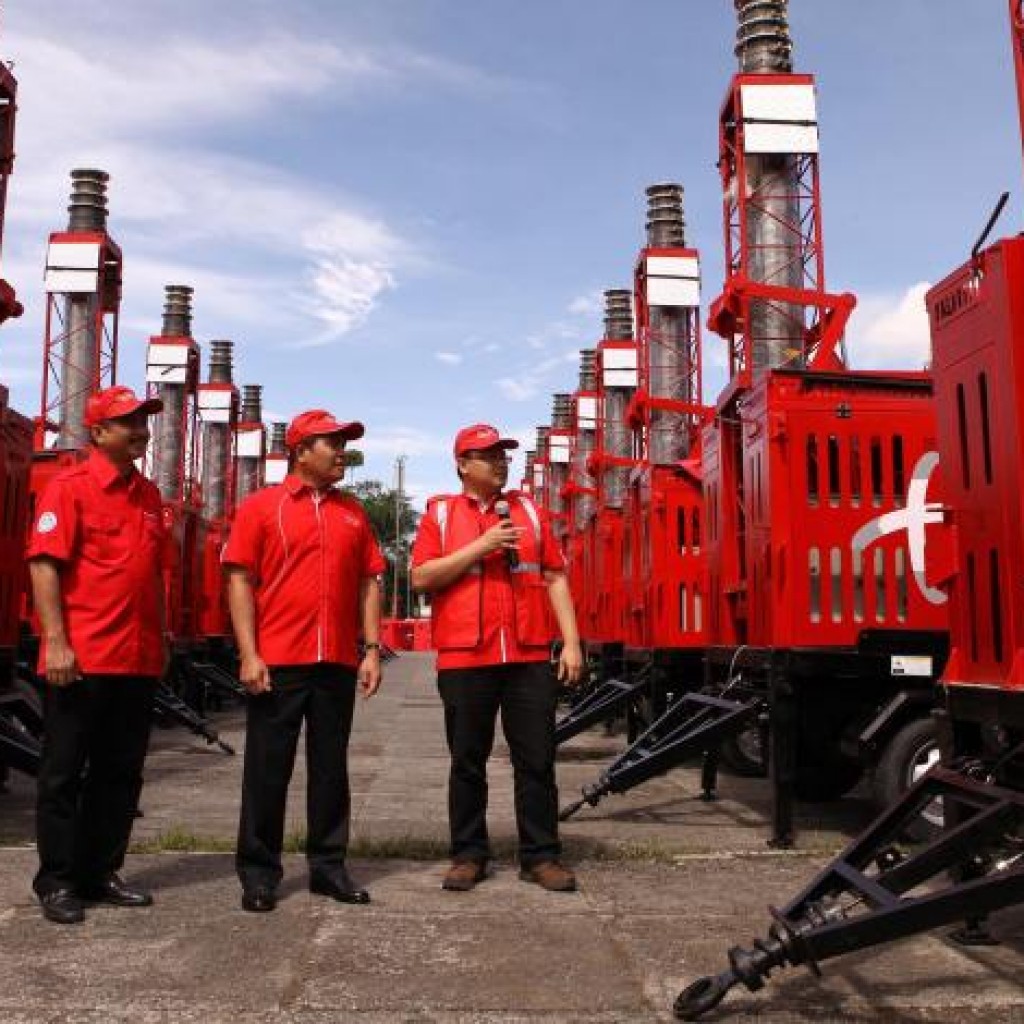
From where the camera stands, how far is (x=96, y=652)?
4371 mm

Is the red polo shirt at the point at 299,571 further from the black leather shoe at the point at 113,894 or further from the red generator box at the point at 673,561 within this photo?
the red generator box at the point at 673,561

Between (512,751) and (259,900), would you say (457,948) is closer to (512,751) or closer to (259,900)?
(259,900)

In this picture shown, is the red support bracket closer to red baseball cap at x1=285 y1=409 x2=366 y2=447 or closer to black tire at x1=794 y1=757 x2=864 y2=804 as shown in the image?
black tire at x1=794 y1=757 x2=864 y2=804

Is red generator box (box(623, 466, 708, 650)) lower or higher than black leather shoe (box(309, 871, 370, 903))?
higher

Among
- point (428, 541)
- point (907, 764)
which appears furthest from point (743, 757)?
point (428, 541)

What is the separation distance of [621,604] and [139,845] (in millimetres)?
8583

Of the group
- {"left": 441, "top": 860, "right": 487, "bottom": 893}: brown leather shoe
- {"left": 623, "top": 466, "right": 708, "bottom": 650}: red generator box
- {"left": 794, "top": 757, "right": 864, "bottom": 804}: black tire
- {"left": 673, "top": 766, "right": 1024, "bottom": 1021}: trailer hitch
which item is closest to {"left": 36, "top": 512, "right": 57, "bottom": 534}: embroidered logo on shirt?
{"left": 441, "top": 860, "right": 487, "bottom": 893}: brown leather shoe

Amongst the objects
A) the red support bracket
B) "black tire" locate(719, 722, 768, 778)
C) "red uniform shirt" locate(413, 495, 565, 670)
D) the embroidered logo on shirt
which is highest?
the red support bracket

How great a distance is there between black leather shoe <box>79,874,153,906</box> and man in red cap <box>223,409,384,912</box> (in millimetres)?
362

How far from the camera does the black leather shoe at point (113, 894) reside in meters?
4.39

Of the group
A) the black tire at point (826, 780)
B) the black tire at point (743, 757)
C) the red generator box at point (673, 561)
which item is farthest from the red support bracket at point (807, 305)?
the black tire at point (826, 780)

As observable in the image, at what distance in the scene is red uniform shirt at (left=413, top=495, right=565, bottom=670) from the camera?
4895 mm

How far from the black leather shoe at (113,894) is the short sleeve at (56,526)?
1.23m

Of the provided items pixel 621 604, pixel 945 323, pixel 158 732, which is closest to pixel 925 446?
pixel 945 323
